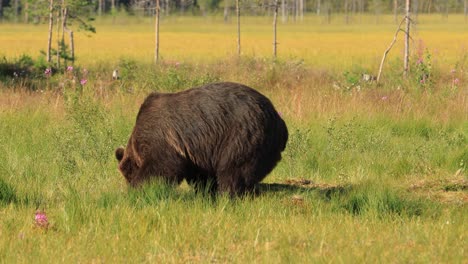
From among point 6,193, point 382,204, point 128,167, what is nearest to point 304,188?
point 382,204

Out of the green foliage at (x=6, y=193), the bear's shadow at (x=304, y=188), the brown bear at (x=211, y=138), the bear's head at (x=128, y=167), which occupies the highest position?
the brown bear at (x=211, y=138)

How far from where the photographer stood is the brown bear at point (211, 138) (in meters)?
6.21

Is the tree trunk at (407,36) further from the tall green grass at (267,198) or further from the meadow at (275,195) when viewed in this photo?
the tall green grass at (267,198)

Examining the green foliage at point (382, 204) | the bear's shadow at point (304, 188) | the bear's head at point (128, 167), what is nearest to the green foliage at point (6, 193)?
the bear's head at point (128, 167)

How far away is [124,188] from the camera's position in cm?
686

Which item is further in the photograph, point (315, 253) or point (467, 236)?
point (467, 236)

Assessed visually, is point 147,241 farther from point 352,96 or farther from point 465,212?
point 352,96

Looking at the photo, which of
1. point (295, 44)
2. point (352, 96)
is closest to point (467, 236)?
point (352, 96)

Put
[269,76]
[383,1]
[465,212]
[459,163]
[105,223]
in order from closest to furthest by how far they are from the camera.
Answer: [105,223] → [465,212] → [459,163] → [269,76] → [383,1]

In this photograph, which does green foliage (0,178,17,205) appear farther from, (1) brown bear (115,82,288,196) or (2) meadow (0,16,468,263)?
(1) brown bear (115,82,288,196)

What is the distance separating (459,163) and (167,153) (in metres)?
3.79

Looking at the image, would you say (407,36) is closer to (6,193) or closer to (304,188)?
(304,188)

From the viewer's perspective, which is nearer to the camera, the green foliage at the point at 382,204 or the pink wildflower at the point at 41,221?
the pink wildflower at the point at 41,221

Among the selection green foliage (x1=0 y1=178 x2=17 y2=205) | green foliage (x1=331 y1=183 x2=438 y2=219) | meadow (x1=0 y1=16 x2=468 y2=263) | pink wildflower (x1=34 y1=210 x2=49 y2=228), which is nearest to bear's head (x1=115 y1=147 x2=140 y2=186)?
meadow (x1=0 y1=16 x2=468 y2=263)
